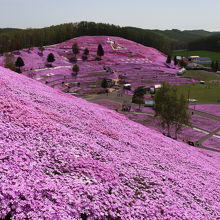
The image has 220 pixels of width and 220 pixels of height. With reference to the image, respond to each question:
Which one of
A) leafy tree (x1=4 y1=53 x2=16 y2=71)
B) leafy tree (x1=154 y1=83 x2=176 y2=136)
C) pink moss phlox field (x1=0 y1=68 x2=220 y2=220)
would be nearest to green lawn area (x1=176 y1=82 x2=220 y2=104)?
leafy tree (x1=154 y1=83 x2=176 y2=136)

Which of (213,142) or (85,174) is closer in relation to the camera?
(85,174)

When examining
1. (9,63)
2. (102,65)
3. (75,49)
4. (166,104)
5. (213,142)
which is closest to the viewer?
(166,104)

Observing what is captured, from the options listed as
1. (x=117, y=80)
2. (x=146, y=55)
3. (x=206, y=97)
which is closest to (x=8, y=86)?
(x=206, y=97)

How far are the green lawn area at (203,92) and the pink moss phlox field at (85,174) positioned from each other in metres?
84.2

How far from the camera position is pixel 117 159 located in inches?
657

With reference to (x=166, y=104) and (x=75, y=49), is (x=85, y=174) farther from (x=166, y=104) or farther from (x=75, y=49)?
(x=75, y=49)

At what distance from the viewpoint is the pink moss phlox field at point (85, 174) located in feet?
33.5

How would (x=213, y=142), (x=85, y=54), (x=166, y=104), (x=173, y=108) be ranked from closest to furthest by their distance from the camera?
1. (x=173, y=108)
2. (x=166, y=104)
3. (x=213, y=142)
4. (x=85, y=54)

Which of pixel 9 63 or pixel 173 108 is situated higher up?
pixel 9 63

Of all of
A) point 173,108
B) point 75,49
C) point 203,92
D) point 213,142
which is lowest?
point 213,142

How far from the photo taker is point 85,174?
13.1 meters

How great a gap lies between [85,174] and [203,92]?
114 metres

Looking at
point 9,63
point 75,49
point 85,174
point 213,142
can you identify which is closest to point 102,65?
point 75,49

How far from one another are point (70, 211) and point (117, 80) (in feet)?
397
